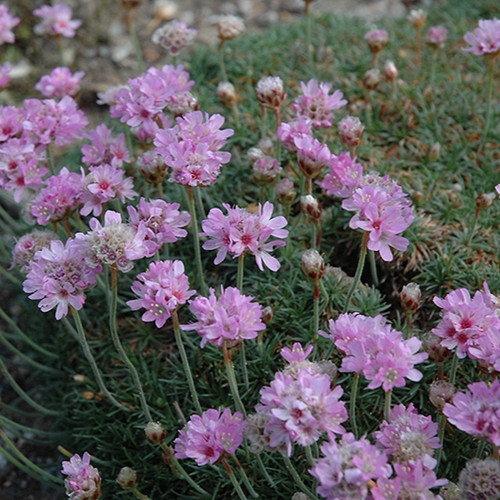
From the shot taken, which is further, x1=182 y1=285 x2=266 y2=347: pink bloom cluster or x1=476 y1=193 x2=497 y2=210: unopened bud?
x1=476 y1=193 x2=497 y2=210: unopened bud

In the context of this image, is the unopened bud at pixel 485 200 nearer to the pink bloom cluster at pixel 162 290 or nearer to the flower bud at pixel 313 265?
the flower bud at pixel 313 265

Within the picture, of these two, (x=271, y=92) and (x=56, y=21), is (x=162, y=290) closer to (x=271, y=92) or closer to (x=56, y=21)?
(x=271, y=92)

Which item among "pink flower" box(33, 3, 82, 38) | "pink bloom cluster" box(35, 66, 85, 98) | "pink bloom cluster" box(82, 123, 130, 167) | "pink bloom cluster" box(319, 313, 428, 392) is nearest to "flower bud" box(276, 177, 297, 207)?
"pink bloom cluster" box(82, 123, 130, 167)

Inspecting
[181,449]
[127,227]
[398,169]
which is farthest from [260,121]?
[181,449]

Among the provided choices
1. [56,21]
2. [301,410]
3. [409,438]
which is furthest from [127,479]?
[56,21]

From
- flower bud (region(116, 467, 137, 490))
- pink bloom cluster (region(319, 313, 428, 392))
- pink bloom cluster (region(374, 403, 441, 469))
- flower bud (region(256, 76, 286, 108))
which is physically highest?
flower bud (region(256, 76, 286, 108))

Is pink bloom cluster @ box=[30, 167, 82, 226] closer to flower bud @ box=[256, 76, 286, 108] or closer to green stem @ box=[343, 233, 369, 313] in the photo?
flower bud @ box=[256, 76, 286, 108]
